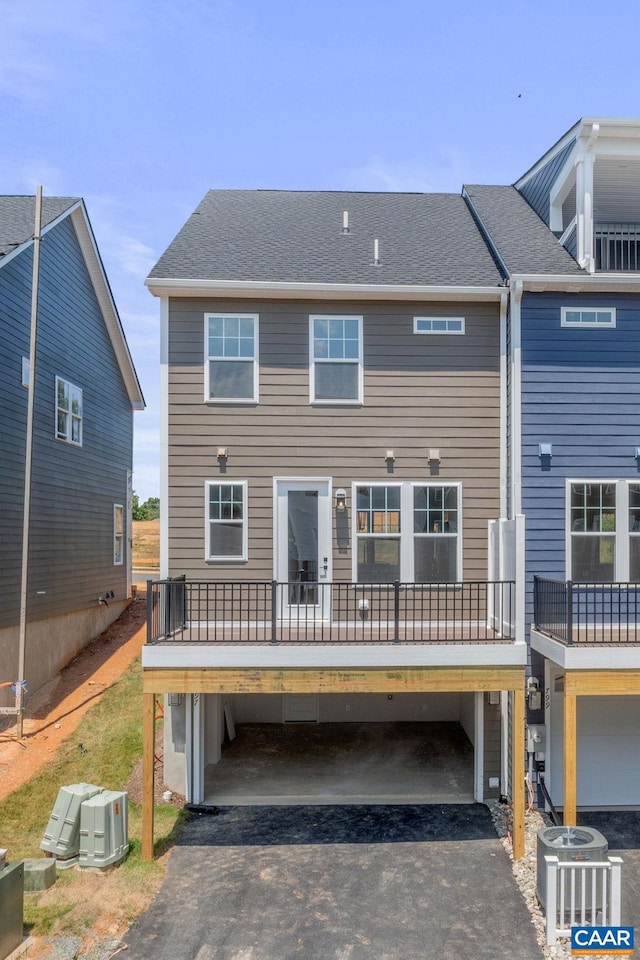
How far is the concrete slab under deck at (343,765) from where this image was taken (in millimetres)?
8641

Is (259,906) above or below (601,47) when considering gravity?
below

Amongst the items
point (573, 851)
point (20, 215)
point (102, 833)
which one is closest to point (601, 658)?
point (573, 851)

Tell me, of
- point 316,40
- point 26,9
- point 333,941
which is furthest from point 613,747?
point 26,9

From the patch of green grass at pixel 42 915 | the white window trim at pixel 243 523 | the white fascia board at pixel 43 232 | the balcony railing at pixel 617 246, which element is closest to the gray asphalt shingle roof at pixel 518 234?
the balcony railing at pixel 617 246

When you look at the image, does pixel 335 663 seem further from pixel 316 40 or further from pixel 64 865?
pixel 316 40

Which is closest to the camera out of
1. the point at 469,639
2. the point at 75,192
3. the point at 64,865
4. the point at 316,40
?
the point at 64,865

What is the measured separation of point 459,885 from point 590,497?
496 cm

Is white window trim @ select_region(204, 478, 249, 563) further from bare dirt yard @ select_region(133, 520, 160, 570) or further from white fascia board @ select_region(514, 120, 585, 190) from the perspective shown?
bare dirt yard @ select_region(133, 520, 160, 570)

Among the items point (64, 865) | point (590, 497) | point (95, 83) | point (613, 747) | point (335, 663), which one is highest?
point (95, 83)

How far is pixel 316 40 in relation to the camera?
31.9 feet

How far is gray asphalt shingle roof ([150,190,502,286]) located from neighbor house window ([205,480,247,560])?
294 cm

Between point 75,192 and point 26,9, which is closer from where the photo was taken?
point 26,9

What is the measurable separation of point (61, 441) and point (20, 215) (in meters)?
4.50

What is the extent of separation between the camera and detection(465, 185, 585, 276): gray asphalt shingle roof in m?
9.01
